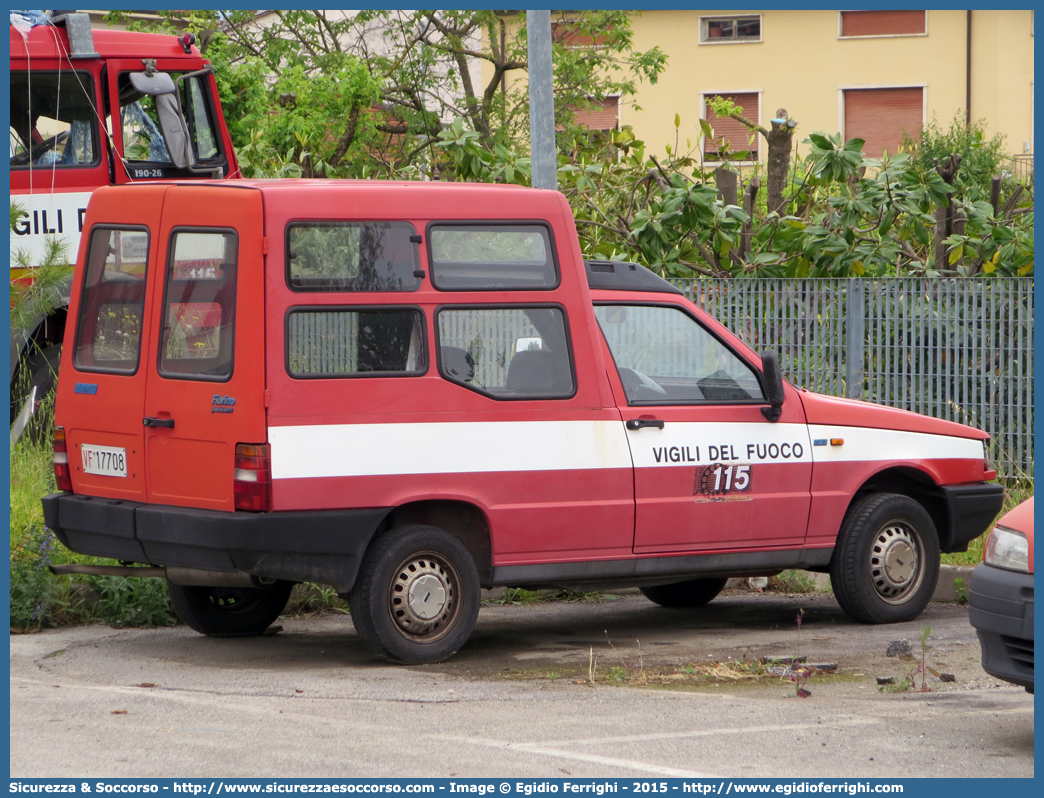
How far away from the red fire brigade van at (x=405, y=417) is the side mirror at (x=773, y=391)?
1 cm

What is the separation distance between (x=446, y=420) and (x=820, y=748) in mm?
2440

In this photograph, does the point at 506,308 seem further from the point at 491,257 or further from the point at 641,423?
the point at 641,423

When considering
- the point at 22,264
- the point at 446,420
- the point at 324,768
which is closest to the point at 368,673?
the point at 446,420

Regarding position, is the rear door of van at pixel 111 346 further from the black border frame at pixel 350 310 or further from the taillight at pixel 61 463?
the black border frame at pixel 350 310

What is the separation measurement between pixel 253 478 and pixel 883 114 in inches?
1351

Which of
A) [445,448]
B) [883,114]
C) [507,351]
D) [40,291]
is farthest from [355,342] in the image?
[883,114]

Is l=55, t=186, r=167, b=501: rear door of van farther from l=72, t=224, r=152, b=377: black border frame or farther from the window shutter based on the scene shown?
the window shutter

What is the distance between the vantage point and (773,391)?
25.7 feet

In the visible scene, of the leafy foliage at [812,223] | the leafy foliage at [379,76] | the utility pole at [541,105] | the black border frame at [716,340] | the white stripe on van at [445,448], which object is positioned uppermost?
the leafy foliage at [379,76]

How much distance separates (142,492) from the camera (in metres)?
7.03

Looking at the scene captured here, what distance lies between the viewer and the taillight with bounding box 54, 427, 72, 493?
24.5ft

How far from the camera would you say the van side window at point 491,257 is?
23.3 ft

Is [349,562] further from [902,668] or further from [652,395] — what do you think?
[902,668]

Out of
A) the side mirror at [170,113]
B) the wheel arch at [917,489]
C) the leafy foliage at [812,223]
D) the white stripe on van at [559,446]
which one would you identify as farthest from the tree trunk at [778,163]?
the white stripe on van at [559,446]
